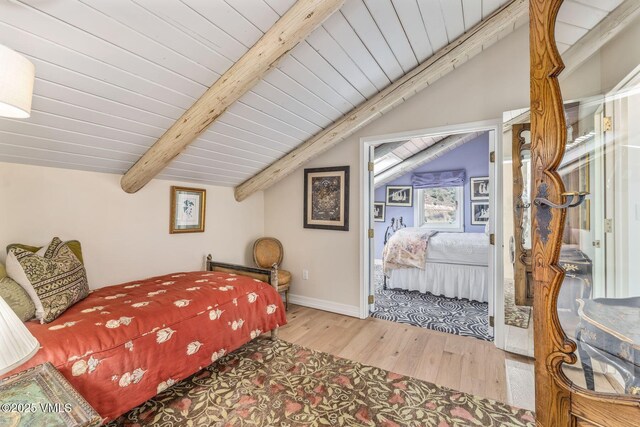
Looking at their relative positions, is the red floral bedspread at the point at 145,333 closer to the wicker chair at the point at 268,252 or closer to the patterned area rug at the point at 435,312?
the wicker chair at the point at 268,252

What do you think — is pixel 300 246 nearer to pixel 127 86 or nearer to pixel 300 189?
pixel 300 189

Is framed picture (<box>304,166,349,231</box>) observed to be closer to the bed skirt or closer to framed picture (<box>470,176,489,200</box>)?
the bed skirt

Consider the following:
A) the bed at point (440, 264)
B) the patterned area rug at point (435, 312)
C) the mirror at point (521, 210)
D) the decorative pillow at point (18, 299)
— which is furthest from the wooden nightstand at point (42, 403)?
the bed at point (440, 264)

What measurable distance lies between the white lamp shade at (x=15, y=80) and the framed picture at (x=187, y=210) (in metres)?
1.87

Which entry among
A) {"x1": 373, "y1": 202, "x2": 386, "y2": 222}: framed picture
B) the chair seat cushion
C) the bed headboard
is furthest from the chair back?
{"x1": 373, "y1": 202, "x2": 386, "y2": 222}: framed picture

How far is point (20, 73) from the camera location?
963 millimetres

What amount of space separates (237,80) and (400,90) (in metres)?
1.58

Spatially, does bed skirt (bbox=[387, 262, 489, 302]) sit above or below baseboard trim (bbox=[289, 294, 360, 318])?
above

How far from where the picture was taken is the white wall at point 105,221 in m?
1.89

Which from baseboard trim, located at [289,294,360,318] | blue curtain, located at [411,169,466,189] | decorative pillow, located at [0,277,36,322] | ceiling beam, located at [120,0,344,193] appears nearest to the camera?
decorative pillow, located at [0,277,36,322]

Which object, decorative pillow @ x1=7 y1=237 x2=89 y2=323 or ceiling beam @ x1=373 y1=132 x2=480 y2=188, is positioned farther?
ceiling beam @ x1=373 y1=132 x2=480 y2=188

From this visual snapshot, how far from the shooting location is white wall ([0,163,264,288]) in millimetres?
1893

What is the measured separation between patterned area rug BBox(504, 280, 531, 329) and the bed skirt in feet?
4.27

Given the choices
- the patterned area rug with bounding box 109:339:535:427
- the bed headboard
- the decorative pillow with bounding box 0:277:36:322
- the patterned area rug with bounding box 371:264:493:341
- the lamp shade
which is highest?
the lamp shade
